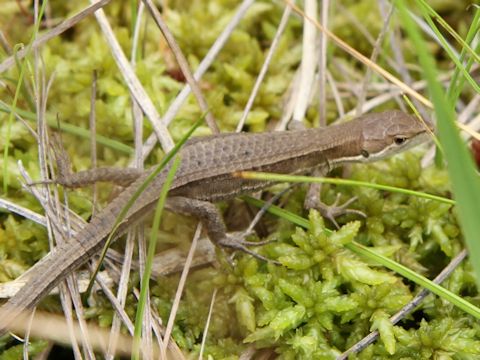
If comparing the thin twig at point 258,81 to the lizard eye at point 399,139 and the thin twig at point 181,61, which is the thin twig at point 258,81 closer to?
the thin twig at point 181,61

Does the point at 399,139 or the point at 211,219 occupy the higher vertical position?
the point at 399,139

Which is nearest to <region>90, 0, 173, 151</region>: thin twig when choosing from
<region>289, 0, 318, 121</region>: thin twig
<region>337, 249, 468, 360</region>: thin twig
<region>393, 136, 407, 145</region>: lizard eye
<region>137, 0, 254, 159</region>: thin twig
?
<region>137, 0, 254, 159</region>: thin twig

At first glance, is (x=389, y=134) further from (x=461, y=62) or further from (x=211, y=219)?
(x=211, y=219)

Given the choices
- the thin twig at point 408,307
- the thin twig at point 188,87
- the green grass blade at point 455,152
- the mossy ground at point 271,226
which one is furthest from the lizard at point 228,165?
the green grass blade at point 455,152

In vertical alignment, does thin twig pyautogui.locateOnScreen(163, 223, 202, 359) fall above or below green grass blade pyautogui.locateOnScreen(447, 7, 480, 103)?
below

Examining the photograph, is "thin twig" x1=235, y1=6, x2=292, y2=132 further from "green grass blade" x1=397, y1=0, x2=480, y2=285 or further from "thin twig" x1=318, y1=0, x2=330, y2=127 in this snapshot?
"green grass blade" x1=397, y1=0, x2=480, y2=285

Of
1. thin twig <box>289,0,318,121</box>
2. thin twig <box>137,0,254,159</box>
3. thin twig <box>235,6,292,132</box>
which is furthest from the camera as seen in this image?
thin twig <box>289,0,318,121</box>

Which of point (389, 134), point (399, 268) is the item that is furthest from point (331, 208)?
point (399, 268)
